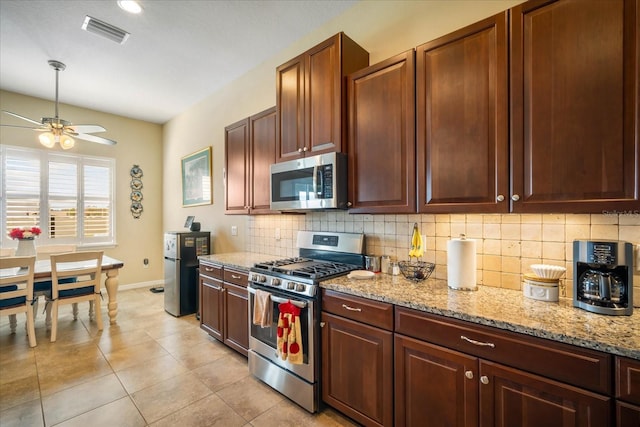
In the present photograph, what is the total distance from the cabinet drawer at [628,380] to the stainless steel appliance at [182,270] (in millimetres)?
3882

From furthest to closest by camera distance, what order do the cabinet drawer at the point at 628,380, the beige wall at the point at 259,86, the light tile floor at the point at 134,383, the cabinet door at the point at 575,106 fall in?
the beige wall at the point at 259,86 → the light tile floor at the point at 134,383 → the cabinet door at the point at 575,106 → the cabinet drawer at the point at 628,380

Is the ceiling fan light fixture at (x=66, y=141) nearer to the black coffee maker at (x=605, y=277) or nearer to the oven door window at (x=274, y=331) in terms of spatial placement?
the oven door window at (x=274, y=331)

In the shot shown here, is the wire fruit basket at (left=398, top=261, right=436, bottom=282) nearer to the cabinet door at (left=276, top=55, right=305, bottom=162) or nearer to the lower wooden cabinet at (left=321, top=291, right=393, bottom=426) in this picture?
the lower wooden cabinet at (left=321, top=291, right=393, bottom=426)

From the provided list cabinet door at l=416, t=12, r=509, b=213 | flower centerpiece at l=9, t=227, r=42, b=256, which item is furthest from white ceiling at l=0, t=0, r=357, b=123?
flower centerpiece at l=9, t=227, r=42, b=256

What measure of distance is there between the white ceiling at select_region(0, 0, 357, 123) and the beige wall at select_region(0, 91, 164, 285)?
620 mm

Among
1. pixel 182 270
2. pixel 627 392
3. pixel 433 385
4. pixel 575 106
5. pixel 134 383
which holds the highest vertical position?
pixel 575 106

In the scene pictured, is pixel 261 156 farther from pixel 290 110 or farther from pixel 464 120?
pixel 464 120

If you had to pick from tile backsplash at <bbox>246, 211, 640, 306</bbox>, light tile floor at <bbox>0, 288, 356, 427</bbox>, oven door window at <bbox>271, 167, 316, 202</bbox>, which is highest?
oven door window at <bbox>271, 167, 316, 202</bbox>

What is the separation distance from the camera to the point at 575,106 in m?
1.24

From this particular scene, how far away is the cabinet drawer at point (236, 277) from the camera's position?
2.48 meters

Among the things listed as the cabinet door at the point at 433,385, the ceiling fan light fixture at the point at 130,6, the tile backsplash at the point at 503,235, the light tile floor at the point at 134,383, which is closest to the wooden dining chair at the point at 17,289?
the light tile floor at the point at 134,383

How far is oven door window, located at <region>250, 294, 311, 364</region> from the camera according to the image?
191 centimetres

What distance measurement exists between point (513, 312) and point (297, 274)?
4.05 feet

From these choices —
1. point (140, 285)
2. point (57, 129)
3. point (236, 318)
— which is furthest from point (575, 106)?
point (140, 285)
